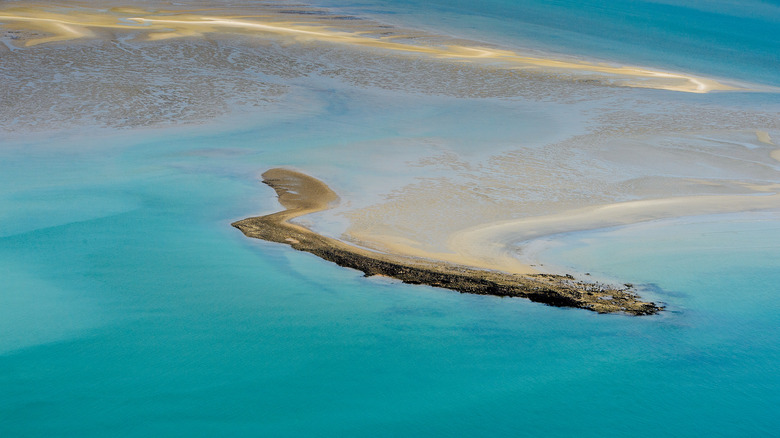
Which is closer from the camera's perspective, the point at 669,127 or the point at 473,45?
the point at 669,127

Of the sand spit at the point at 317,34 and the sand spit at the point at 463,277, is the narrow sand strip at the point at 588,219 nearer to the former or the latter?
the sand spit at the point at 463,277

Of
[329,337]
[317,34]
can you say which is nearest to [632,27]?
[317,34]

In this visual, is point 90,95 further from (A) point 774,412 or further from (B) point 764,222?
(A) point 774,412

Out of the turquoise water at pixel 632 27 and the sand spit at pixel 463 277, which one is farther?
the turquoise water at pixel 632 27

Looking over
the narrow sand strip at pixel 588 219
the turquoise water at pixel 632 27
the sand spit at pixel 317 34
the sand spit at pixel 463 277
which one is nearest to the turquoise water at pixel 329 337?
the sand spit at pixel 463 277

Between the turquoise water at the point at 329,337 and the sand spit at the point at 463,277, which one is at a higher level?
the sand spit at the point at 463,277

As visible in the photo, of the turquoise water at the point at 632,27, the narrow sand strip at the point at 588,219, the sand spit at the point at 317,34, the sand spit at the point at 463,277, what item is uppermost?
Answer: the turquoise water at the point at 632,27

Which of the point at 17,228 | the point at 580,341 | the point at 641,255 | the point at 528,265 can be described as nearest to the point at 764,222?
the point at 641,255

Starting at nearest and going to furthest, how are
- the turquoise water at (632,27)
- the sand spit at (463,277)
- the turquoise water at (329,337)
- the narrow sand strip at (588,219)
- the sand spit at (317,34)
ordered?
the turquoise water at (329,337), the sand spit at (463,277), the narrow sand strip at (588,219), the sand spit at (317,34), the turquoise water at (632,27)
